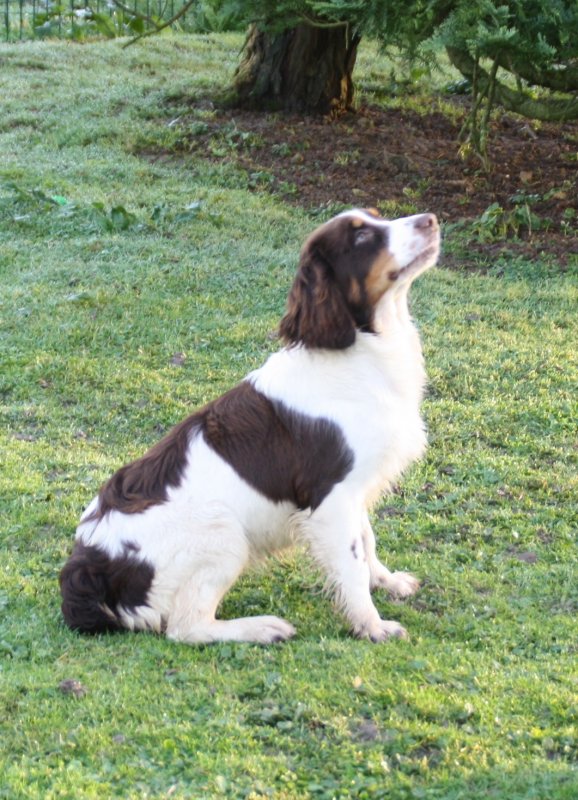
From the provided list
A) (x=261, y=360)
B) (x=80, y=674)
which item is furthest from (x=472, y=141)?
(x=80, y=674)

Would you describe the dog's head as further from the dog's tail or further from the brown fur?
the dog's tail

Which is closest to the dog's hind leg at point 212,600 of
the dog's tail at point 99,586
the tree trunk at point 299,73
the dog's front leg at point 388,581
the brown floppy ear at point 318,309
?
the dog's tail at point 99,586

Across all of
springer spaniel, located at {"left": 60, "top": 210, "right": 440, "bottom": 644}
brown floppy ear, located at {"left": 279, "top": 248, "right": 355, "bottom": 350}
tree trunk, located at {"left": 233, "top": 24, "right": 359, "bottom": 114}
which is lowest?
springer spaniel, located at {"left": 60, "top": 210, "right": 440, "bottom": 644}

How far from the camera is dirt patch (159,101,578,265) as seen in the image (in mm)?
10805

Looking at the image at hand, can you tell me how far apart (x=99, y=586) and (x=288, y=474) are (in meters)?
0.94

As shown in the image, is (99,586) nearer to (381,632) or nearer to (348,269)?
(381,632)

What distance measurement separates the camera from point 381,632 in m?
4.82

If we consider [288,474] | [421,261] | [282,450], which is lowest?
[288,474]

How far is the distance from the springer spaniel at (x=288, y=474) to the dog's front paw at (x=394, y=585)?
39cm

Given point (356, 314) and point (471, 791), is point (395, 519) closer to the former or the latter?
point (356, 314)

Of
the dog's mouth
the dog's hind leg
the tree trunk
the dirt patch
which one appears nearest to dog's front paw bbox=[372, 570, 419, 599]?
the dog's hind leg

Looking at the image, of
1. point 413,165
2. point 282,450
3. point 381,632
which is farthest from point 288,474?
point 413,165

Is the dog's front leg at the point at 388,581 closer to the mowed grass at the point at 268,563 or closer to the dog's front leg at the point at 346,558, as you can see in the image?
the mowed grass at the point at 268,563

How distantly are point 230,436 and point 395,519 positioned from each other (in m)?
1.65
